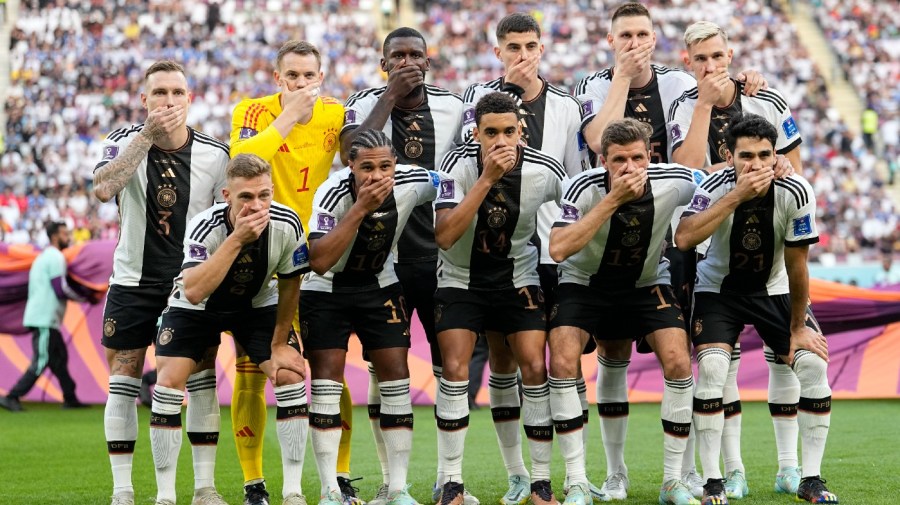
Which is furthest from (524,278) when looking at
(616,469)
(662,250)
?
(616,469)

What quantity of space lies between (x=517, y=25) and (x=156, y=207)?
240cm

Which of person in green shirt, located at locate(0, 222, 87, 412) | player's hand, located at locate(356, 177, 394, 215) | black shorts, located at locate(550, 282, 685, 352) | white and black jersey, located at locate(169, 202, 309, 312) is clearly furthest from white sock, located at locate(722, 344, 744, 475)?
person in green shirt, located at locate(0, 222, 87, 412)

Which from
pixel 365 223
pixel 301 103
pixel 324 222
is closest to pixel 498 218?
pixel 365 223

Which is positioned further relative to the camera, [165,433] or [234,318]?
[234,318]

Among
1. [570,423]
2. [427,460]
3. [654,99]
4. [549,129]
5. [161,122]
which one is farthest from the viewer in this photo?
[427,460]

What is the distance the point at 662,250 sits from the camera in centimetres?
680

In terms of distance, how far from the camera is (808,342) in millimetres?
6562

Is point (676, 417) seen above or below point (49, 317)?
below

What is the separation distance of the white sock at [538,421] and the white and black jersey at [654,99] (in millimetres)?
1843

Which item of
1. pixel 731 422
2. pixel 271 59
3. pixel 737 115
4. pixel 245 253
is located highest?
pixel 271 59

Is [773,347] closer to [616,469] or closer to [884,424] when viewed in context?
[616,469]

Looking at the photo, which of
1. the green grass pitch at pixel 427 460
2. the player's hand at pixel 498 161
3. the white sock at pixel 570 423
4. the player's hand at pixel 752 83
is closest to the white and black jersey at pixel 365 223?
the player's hand at pixel 498 161

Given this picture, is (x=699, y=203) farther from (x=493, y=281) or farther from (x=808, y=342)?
(x=493, y=281)

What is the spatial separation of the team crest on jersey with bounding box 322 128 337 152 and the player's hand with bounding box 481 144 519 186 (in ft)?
4.24
